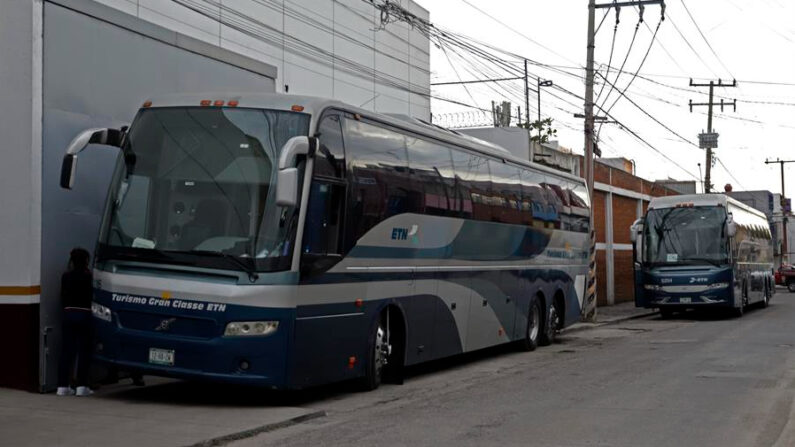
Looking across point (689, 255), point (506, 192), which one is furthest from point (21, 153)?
point (689, 255)

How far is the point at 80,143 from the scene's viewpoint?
431 inches

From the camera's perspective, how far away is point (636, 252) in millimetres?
29984

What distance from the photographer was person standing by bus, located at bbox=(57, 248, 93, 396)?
443 inches

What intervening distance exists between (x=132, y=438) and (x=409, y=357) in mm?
5269

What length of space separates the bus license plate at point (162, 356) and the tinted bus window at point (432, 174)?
4.43 meters

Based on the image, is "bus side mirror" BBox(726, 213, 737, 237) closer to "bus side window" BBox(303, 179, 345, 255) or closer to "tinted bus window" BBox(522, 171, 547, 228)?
"tinted bus window" BBox(522, 171, 547, 228)

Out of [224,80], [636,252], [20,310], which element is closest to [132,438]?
[20,310]

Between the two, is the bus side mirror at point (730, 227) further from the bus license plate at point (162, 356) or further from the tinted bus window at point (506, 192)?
the bus license plate at point (162, 356)

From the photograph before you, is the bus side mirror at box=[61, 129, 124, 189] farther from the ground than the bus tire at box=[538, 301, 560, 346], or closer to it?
farther from the ground

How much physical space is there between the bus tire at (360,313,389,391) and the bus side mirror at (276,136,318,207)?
107 inches

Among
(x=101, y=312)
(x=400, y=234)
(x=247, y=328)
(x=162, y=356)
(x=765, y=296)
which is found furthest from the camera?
(x=765, y=296)

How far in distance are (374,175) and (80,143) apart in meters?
3.56

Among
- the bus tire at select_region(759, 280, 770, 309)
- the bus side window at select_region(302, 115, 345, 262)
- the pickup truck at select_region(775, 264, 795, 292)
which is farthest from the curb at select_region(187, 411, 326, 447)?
the pickup truck at select_region(775, 264, 795, 292)

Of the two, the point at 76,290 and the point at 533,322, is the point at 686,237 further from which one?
the point at 76,290
